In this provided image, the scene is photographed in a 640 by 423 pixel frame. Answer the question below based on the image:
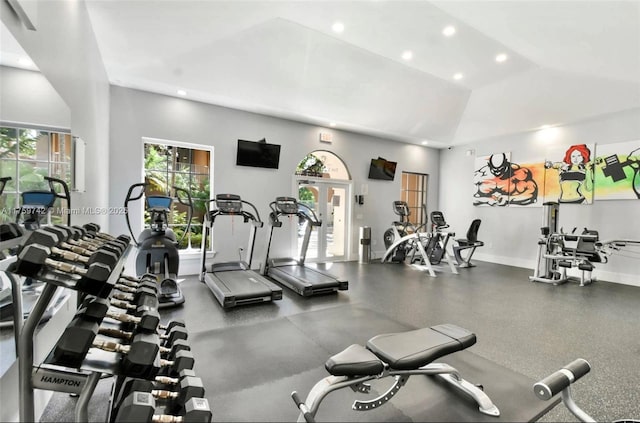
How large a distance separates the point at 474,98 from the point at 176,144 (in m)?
6.25

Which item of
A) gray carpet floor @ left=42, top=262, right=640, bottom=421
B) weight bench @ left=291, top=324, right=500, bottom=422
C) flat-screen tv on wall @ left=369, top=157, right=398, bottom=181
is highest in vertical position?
flat-screen tv on wall @ left=369, top=157, right=398, bottom=181

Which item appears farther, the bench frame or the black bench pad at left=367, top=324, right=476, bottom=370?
the black bench pad at left=367, top=324, right=476, bottom=370

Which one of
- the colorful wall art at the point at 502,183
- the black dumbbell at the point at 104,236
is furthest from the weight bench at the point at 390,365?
the colorful wall art at the point at 502,183

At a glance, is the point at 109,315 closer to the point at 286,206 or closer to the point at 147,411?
the point at 147,411

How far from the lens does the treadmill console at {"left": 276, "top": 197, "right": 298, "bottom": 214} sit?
5410 millimetres

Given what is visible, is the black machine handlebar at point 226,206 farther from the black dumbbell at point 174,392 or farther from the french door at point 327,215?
the black dumbbell at point 174,392

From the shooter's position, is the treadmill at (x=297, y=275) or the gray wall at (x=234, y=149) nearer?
the treadmill at (x=297, y=275)

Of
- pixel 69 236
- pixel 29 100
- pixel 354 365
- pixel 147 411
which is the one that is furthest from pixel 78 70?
pixel 354 365

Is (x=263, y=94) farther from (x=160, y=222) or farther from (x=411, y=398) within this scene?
(x=411, y=398)

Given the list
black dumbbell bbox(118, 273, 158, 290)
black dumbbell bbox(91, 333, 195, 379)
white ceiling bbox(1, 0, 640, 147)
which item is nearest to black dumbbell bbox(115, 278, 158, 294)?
black dumbbell bbox(118, 273, 158, 290)

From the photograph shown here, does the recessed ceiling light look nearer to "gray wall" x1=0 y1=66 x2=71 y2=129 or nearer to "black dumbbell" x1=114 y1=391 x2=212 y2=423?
"gray wall" x1=0 y1=66 x2=71 y2=129

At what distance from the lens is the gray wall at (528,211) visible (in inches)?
226

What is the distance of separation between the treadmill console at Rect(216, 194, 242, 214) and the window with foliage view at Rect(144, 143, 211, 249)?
995mm

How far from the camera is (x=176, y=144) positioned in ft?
17.9
